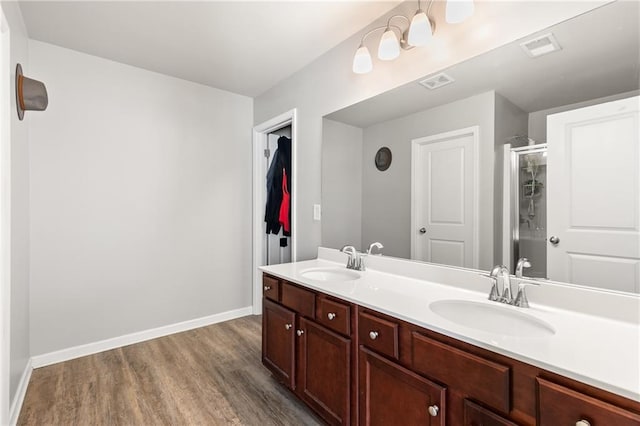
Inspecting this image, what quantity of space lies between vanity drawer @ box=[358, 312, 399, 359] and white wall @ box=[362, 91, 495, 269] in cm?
62

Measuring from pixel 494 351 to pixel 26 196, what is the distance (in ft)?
9.88

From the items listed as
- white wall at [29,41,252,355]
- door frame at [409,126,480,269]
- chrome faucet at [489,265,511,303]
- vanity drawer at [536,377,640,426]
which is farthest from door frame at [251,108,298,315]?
vanity drawer at [536,377,640,426]

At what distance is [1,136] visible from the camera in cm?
138

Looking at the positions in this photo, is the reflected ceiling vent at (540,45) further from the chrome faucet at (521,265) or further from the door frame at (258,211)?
the door frame at (258,211)

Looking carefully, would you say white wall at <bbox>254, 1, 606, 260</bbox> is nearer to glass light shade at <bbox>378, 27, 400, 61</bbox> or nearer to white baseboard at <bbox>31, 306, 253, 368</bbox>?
glass light shade at <bbox>378, 27, 400, 61</bbox>

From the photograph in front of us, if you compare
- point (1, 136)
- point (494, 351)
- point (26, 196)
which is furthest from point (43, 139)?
point (494, 351)

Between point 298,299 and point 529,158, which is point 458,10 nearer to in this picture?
point 529,158

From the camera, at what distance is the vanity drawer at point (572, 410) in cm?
70

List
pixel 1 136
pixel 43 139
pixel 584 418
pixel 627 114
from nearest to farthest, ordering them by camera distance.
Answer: pixel 584 418 → pixel 627 114 → pixel 1 136 → pixel 43 139

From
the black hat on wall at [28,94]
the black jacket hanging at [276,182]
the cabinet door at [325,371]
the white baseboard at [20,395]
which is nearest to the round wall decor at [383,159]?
the cabinet door at [325,371]

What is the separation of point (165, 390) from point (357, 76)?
2526 mm

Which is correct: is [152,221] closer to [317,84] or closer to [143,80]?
[143,80]

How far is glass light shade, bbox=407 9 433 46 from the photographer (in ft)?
5.17

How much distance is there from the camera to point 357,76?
2152mm
